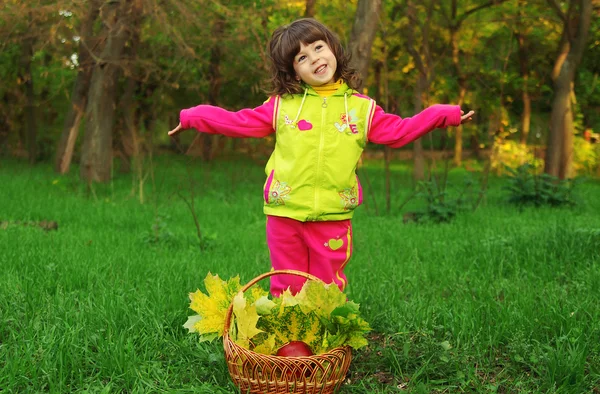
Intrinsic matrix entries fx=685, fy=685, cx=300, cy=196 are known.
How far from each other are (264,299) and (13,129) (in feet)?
82.3

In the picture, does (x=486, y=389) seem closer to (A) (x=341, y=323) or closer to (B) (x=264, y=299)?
(A) (x=341, y=323)

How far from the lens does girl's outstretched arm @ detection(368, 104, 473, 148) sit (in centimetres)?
331

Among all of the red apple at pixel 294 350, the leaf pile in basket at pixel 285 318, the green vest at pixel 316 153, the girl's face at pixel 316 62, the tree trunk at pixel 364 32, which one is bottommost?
the red apple at pixel 294 350

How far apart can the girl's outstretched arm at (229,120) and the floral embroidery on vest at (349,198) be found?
51 cm

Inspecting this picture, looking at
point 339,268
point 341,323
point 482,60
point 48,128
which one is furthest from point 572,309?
point 48,128

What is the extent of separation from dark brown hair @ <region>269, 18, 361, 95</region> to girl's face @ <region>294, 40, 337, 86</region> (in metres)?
0.03

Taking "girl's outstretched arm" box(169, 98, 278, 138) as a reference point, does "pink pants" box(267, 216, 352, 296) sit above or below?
below

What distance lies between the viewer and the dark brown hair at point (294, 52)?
337 centimetres

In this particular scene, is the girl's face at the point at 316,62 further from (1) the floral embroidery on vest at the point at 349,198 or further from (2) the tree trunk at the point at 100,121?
(2) the tree trunk at the point at 100,121

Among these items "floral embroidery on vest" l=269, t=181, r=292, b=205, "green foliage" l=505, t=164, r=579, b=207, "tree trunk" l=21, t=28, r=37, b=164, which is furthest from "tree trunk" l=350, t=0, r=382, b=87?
"tree trunk" l=21, t=28, r=37, b=164

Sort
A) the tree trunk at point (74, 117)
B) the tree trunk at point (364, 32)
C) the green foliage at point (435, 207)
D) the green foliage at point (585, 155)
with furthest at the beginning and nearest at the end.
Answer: the green foliage at point (585, 155)
the tree trunk at point (74, 117)
the tree trunk at point (364, 32)
the green foliage at point (435, 207)

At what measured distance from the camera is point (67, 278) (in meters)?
4.37

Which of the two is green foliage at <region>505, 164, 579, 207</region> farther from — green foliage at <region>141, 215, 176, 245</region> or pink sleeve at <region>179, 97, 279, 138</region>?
pink sleeve at <region>179, 97, 279, 138</region>

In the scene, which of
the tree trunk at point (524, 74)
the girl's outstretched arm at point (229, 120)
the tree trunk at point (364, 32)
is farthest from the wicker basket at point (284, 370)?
the tree trunk at point (524, 74)
